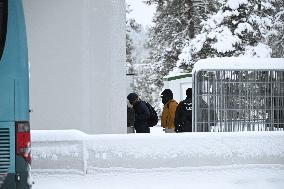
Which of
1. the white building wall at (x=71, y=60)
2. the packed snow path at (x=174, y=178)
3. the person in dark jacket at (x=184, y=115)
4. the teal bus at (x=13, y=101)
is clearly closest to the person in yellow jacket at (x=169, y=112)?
the person in dark jacket at (x=184, y=115)

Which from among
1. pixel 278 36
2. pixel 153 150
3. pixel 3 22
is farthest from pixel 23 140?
pixel 278 36

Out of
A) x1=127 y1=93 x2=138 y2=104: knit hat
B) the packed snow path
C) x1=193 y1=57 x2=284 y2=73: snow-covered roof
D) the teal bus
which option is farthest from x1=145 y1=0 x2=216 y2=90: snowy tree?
the teal bus

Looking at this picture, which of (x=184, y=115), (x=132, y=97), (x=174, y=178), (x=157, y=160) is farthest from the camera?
(x=132, y=97)

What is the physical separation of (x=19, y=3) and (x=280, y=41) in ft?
107

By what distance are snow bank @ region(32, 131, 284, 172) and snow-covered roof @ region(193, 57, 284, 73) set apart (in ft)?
4.62

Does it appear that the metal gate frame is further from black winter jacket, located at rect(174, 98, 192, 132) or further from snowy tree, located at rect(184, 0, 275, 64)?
snowy tree, located at rect(184, 0, 275, 64)

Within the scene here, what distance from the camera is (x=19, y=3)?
21.4ft

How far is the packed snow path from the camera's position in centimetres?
947

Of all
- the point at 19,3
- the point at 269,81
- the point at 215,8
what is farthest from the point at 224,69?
the point at 215,8

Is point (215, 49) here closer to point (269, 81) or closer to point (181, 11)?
point (181, 11)

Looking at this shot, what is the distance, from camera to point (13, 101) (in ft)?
20.6

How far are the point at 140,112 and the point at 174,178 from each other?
2796 millimetres

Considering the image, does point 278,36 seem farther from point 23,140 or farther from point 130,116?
point 23,140

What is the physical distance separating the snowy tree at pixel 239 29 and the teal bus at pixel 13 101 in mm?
28643
